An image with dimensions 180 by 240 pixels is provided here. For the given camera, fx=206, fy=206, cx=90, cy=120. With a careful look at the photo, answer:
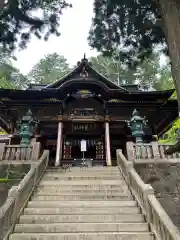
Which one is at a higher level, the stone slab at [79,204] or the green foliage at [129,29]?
the green foliage at [129,29]

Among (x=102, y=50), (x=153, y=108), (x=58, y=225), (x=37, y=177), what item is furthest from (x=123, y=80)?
(x=58, y=225)

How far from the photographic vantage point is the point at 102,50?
8891 mm

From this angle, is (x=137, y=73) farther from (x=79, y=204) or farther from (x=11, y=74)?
(x=79, y=204)

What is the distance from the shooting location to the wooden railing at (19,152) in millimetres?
8516

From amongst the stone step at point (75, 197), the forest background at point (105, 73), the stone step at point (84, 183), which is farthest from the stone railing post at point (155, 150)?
the forest background at point (105, 73)

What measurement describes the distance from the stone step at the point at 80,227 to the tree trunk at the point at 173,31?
3264mm

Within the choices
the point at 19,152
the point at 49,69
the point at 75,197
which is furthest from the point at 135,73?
the point at 75,197

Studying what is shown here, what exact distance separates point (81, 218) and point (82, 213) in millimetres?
244

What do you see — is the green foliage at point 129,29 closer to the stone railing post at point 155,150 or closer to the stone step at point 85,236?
the stone railing post at point 155,150

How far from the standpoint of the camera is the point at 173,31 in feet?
14.7

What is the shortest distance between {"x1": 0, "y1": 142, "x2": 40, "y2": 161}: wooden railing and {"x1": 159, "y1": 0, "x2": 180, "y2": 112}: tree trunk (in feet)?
20.6

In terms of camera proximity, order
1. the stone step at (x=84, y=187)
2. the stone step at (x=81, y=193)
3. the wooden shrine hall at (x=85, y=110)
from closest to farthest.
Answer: the stone step at (x=81, y=193) → the stone step at (x=84, y=187) → the wooden shrine hall at (x=85, y=110)

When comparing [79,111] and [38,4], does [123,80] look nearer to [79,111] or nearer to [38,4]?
[79,111]

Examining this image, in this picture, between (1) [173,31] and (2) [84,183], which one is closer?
(1) [173,31]
